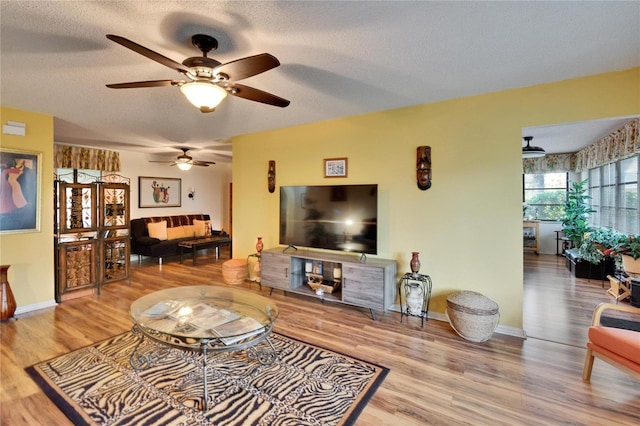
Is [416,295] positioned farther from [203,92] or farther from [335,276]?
[203,92]

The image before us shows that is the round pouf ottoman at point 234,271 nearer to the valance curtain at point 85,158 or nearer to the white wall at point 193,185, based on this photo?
the white wall at point 193,185

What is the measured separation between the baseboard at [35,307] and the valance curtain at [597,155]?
7.66 meters

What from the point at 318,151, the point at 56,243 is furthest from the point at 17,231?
the point at 318,151

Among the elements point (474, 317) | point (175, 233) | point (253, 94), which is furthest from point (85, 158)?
point (474, 317)

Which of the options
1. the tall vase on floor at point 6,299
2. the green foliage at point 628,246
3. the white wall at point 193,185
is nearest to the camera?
the tall vase on floor at point 6,299

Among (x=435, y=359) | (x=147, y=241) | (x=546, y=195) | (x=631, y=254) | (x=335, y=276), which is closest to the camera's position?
(x=435, y=359)

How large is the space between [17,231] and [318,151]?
12.3ft

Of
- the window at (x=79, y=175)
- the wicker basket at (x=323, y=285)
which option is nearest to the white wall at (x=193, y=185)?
the window at (x=79, y=175)

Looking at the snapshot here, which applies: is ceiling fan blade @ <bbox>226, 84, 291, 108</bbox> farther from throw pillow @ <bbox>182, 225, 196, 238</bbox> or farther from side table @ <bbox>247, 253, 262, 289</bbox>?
throw pillow @ <bbox>182, 225, 196, 238</bbox>

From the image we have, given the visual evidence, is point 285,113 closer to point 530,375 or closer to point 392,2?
point 392,2

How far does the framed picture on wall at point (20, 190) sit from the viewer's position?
323 centimetres

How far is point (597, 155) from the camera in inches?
196

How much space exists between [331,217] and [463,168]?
63.4 inches

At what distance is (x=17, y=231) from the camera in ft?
11.0
